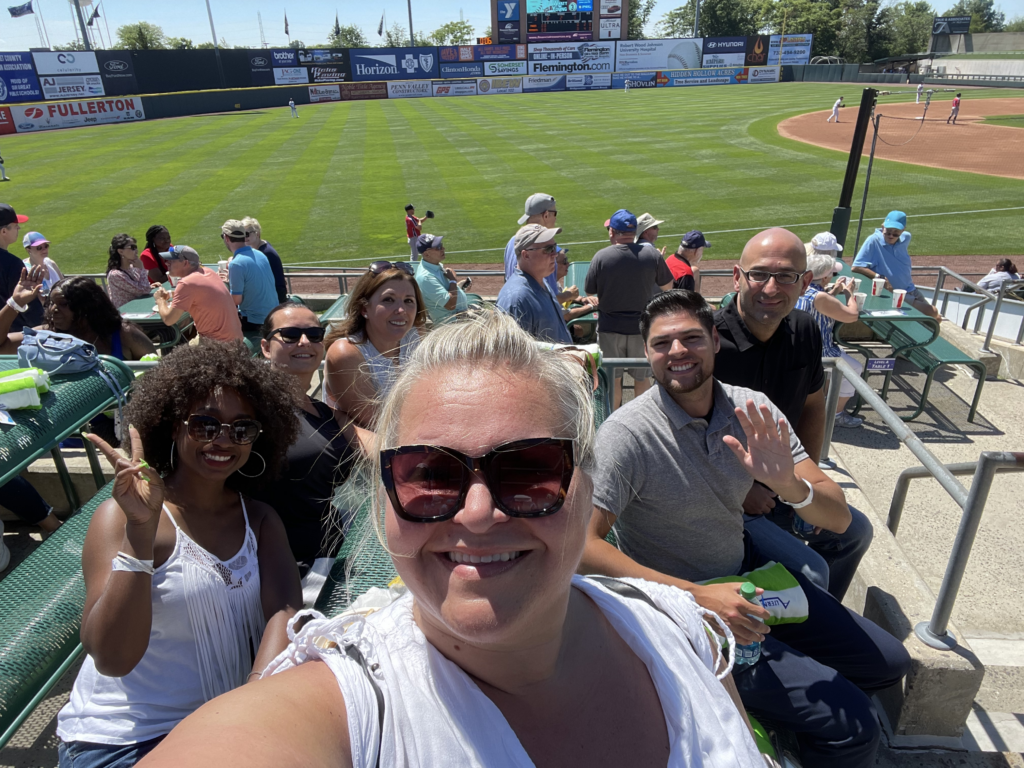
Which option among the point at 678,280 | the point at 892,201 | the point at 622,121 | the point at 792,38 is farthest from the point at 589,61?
the point at 678,280

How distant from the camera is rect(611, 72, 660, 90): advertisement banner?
5912cm

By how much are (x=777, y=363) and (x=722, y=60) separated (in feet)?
231

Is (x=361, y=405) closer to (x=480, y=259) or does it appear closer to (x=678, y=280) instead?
(x=678, y=280)

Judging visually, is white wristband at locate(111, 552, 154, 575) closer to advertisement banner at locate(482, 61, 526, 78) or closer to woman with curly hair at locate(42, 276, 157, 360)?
woman with curly hair at locate(42, 276, 157, 360)

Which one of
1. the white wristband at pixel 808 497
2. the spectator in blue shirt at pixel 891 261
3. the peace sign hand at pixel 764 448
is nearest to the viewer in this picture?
the peace sign hand at pixel 764 448

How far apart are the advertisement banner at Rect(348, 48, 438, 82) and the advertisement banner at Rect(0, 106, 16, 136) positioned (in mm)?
28173

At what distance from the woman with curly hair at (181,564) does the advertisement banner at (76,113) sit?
4941 centimetres

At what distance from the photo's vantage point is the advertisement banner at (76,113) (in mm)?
39156

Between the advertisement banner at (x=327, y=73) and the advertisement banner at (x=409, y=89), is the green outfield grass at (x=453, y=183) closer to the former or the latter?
the advertisement banner at (x=409, y=89)

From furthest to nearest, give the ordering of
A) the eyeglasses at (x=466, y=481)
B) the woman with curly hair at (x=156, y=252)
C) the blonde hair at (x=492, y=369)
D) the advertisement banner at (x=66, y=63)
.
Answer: the advertisement banner at (x=66, y=63), the woman with curly hair at (x=156, y=252), the blonde hair at (x=492, y=369), the eyeglasses at (x=466, y=481)

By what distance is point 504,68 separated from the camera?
60.1 metres

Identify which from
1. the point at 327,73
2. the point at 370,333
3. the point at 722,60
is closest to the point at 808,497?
the point at 370,333

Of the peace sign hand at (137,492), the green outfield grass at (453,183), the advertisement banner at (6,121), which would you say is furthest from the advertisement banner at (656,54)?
the peace sign hand at (137,492)

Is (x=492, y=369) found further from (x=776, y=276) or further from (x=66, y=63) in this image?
(x=66, y=63)
